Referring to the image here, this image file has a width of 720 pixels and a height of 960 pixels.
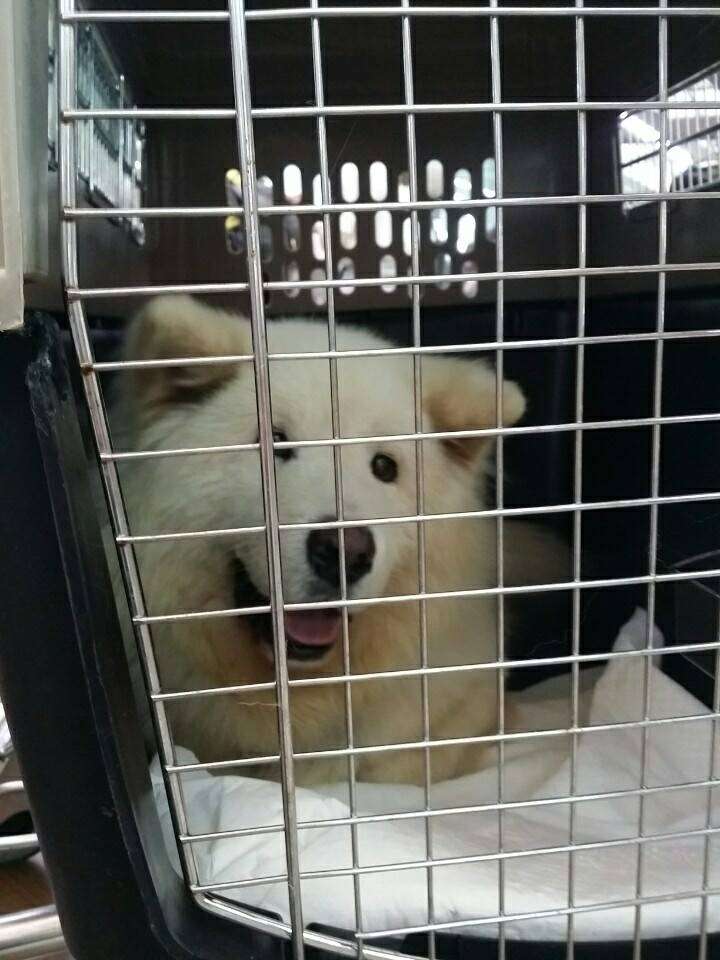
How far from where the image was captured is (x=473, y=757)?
1062 millimetres

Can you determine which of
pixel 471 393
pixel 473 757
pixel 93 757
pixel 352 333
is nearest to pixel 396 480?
pixel 471 393

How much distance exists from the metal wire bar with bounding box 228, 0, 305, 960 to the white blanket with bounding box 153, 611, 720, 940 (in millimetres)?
96

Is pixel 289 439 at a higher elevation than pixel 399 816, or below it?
higher

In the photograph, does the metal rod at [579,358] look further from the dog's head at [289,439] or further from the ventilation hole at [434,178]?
the ventilation hole at [434,178]

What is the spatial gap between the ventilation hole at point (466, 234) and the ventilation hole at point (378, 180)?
151mm

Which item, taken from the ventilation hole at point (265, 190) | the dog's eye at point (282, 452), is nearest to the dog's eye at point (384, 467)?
the dog's eye at point (282, 452)

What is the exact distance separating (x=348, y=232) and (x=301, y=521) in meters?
0.80

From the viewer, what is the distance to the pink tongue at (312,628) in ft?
2.94

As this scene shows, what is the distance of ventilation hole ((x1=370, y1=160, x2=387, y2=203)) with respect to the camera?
1.36 m

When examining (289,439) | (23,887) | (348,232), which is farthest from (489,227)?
(23,887)

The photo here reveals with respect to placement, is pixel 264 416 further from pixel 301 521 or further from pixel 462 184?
pixel 462 184

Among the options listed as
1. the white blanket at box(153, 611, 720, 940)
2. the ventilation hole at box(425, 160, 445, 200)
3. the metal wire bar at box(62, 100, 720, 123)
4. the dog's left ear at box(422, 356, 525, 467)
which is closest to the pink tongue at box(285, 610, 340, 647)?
the white blanket at box(153, 611, 720, 940)

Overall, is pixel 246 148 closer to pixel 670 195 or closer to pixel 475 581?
pixel 670 195

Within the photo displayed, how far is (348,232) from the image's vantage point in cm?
146
